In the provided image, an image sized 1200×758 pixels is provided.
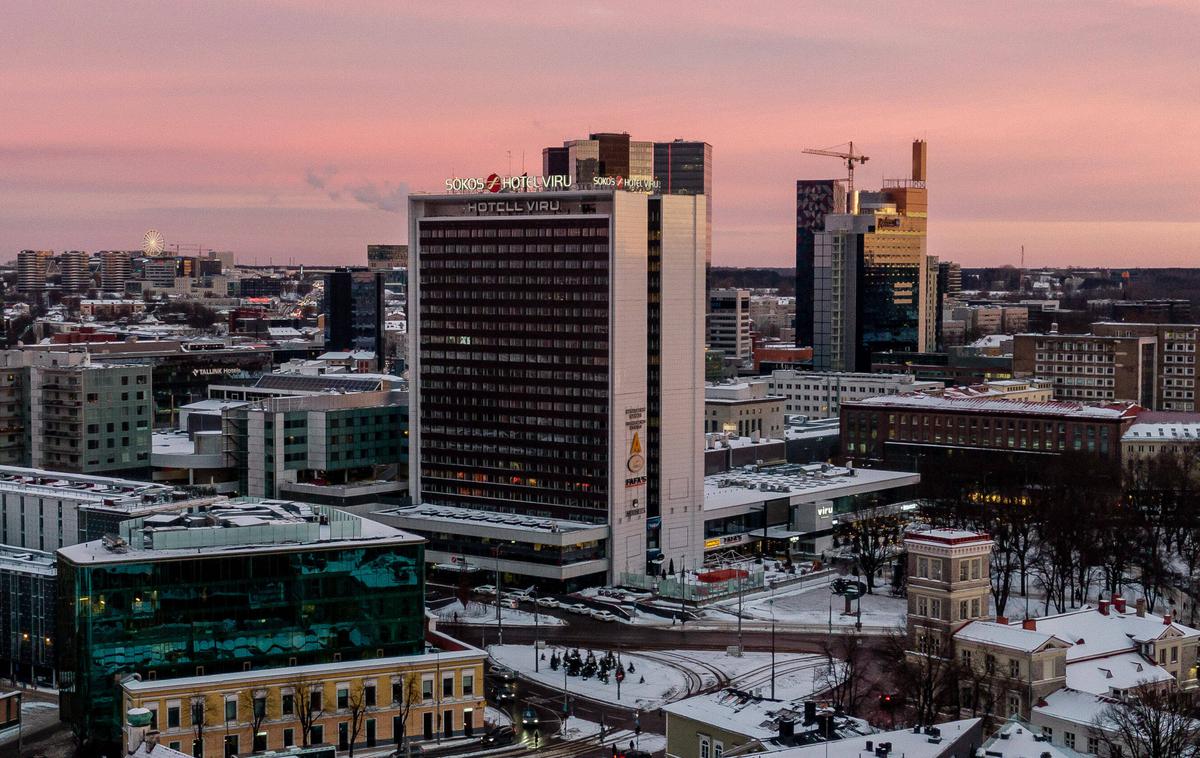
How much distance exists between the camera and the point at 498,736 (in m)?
99.2

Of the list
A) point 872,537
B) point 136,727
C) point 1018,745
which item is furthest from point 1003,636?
point 872,537

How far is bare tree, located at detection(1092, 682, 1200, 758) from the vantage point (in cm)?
8444

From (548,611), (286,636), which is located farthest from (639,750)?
(548,611)

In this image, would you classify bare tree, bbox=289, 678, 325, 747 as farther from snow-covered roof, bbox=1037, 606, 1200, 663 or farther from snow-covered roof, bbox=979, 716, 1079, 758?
snow-covered roof, bbox=1037, 606, 1200, 663

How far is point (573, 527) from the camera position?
14488 centimetres

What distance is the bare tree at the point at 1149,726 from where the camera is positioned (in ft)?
277

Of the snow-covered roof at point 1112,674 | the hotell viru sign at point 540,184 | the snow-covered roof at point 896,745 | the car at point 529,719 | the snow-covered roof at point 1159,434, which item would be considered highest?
the hotell viru sign at point 540,184

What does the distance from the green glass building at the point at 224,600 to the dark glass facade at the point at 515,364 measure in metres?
46.9

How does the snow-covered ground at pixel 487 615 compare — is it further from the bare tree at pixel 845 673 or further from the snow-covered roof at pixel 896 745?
the snow-covered roof at pixel 896 745

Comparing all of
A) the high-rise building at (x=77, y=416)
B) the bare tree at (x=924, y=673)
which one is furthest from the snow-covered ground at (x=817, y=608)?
the high-rise building at (x=77, y=416)

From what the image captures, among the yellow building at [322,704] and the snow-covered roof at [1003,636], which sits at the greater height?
the snow-covered roof at [1003,636]

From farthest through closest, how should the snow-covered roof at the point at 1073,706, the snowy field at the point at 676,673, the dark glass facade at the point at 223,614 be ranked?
1. the snowy field at the point at 676,673
2. the dark glass facade at the point at 223,614
3. the snow-covered roof at the point at 1073,706

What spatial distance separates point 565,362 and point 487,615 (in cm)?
2543

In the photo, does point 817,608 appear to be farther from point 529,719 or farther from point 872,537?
point 529,719
